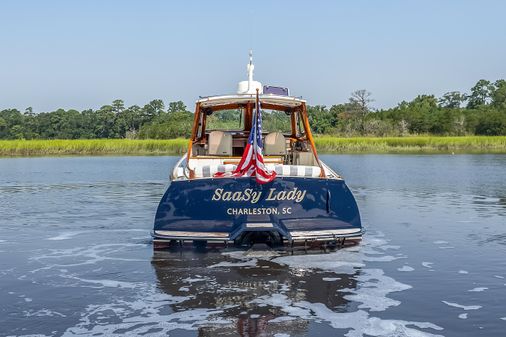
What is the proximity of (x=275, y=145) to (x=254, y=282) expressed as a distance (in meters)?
5.15

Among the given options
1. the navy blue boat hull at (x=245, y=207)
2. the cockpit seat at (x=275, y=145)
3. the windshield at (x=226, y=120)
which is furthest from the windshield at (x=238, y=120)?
the navy blue boat hull at (x=245, y=207)

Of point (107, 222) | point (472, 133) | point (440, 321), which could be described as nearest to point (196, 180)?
point (440, 321)

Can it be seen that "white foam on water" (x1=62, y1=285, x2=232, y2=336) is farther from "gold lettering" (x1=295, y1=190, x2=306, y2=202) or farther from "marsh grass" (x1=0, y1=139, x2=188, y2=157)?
"marsh grass" (x1=0, y1=139, x2=188, y2=157)

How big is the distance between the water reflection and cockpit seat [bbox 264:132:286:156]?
10.5ft

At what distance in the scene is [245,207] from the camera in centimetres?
1102

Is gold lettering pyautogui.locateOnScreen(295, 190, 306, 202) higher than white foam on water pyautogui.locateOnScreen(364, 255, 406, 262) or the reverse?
higher

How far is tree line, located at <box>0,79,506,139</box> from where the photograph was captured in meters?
86.9

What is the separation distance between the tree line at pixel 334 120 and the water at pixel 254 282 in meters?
51.7

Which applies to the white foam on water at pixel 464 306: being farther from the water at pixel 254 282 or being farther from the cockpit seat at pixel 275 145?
the cockpit seat at pixel 275 145

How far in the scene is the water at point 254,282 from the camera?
309 inches

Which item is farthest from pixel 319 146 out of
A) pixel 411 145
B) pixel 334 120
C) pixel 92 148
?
pixel 334 120

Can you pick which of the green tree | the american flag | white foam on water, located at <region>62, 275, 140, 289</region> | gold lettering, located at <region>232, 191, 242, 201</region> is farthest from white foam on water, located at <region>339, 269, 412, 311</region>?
the green tree

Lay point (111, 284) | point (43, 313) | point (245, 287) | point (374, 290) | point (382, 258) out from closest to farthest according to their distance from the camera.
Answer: point (43, 313) → point (374, 290) → point (245, 287) → point (111, 284) → point (382, 258)

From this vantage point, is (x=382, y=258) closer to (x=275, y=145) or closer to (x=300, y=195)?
(x=300, y=195)
